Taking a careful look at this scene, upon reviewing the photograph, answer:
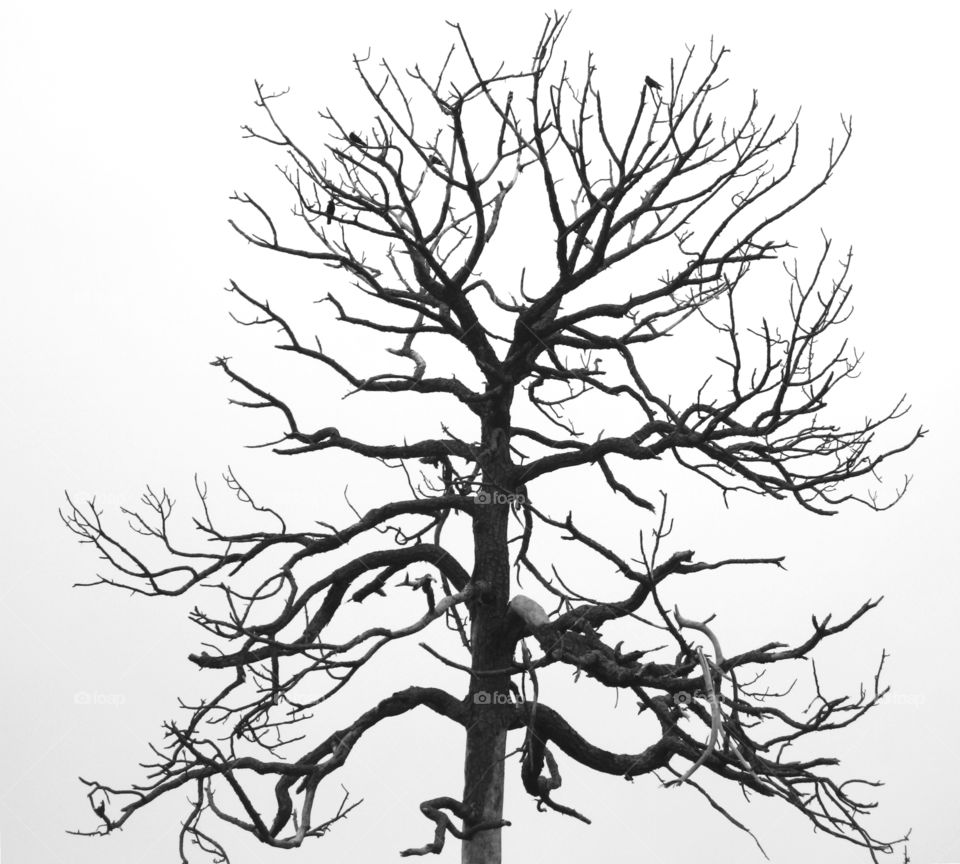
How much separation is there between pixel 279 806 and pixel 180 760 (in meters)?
0.75

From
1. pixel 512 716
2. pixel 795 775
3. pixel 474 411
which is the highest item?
pixel 474 411

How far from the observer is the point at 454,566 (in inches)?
308

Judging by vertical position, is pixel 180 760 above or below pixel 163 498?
below

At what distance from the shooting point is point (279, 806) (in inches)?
287

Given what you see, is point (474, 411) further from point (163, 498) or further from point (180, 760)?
point (180, 760)

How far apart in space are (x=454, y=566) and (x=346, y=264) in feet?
6.50

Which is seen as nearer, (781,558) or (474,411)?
(781,558)

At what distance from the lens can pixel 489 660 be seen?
762 centimetres

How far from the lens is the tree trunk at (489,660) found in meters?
7.39

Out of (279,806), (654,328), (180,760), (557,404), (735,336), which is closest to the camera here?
(735,336)

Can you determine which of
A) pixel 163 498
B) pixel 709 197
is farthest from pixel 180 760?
pixel 709 197

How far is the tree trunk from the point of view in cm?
739

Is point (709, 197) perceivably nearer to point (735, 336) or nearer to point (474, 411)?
point (735, 336)

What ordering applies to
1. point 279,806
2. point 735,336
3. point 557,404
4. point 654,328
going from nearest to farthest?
point 735,336 < point 279,806 < point 654,328 < point 557,404
